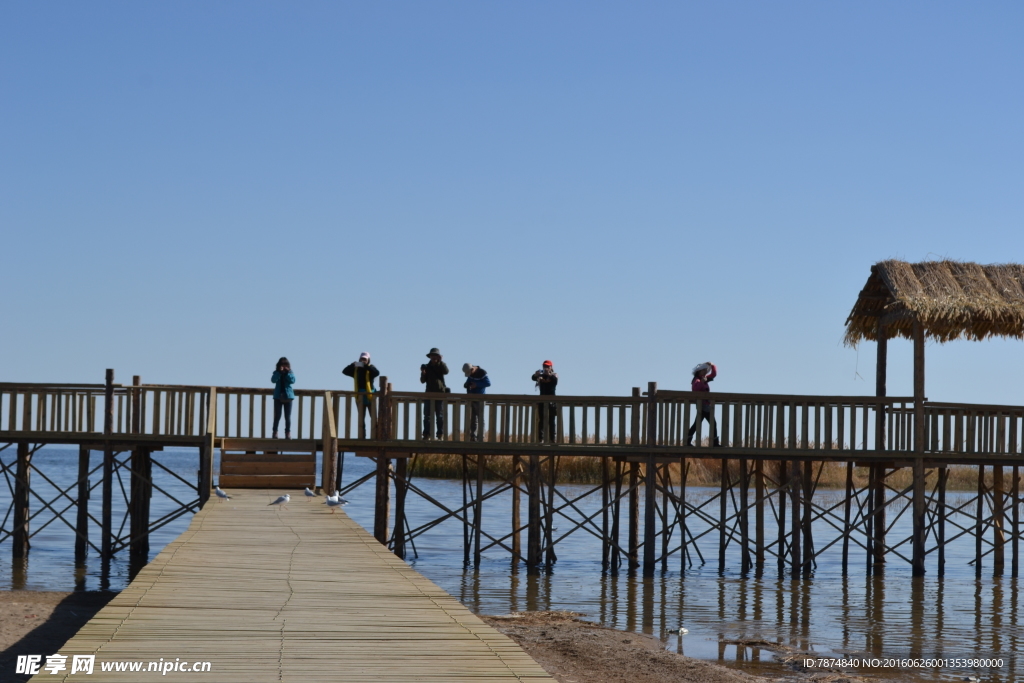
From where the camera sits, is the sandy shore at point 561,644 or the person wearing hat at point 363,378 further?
the person wearing hat at point 363,378

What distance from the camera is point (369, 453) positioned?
19.6 meters

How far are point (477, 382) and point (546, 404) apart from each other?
153 centimetres

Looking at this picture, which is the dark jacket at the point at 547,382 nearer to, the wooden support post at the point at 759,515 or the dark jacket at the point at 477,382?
the dark jacket at the point at 477,382

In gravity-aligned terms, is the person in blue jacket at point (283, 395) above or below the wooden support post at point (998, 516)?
above

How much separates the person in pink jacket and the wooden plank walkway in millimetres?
8931

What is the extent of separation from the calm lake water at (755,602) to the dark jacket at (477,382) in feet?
10.2

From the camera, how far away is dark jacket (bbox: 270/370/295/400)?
18.9 meters

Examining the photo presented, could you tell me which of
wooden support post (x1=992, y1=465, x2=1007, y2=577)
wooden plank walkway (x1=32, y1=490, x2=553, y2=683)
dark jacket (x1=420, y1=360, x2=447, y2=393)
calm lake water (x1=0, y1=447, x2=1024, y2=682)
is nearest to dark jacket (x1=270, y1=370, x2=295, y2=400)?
dark jacket (x1=420, y1=360, x2=447, y2=393)

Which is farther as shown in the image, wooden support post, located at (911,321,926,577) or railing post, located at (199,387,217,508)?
wooden support post, located at (911,321,926,577)

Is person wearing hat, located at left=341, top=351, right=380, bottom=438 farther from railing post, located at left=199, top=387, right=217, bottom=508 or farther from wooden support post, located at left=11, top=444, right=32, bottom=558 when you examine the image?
wooden support post, located at left=11, top=444, right=32, bottom=558

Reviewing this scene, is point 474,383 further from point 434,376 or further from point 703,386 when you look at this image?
point 703,386

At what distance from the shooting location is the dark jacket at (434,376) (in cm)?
1984

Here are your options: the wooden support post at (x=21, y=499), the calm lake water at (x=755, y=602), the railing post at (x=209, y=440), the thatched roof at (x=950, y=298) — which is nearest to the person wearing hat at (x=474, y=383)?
the calm lake water at (x=755, y=602)

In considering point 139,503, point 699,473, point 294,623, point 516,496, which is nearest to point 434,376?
point 516,496
